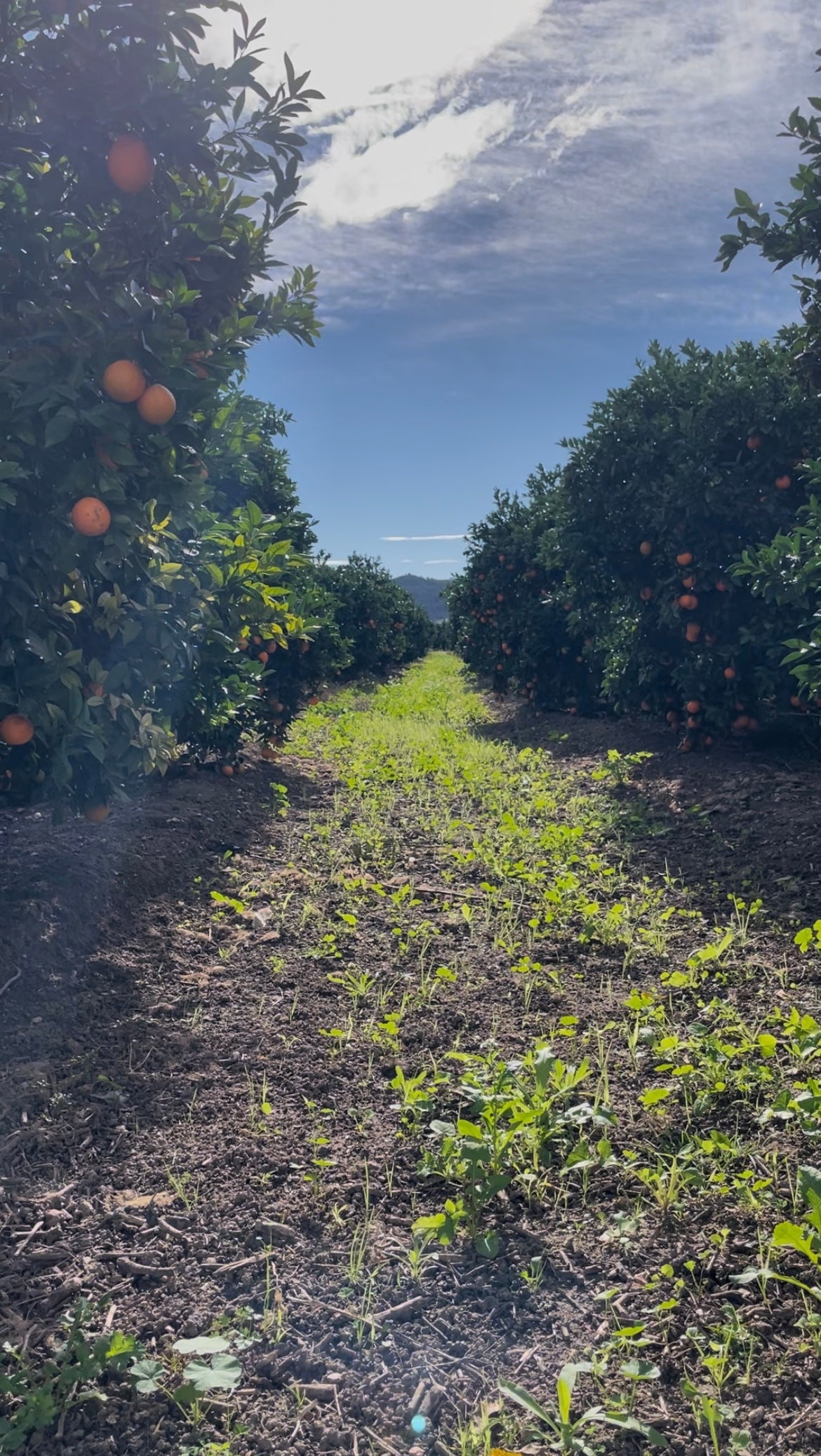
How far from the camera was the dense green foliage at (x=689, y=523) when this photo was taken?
23.3 feet

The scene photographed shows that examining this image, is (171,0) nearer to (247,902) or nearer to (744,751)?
(247,902)

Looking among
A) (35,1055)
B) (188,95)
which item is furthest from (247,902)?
(188,95)

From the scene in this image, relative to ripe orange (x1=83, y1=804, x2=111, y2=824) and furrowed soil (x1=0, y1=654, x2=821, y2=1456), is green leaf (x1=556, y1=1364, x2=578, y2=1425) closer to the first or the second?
furrowed soil (x1=0, y1=654, x2=821, y2=1456)

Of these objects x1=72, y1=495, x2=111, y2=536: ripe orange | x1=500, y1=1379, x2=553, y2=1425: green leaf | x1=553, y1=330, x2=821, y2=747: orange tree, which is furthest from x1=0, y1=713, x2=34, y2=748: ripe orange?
x1=553, y1=330, x2=821, y2=747: orange tree

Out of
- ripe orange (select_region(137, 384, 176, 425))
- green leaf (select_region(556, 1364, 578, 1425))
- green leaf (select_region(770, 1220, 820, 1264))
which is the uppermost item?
ripe orange (select_region(137, 384, 176, 425))

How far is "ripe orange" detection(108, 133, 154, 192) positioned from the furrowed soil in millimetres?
3112

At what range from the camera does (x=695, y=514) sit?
747 cm

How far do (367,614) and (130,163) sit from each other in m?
21.1

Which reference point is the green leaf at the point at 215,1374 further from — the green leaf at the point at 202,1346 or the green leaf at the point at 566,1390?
the green leaf at the point at 566,1390

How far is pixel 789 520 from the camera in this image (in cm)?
713

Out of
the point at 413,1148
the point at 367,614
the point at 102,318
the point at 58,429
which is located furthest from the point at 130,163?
the point at 367,614

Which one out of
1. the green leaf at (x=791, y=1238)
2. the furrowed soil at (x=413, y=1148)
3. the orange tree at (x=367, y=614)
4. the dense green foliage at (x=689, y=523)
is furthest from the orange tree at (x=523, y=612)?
the green leaf at (x=791, y=1238)

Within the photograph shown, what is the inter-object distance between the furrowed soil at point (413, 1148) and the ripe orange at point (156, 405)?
2291 mm

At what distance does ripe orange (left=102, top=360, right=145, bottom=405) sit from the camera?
9.97 feet
